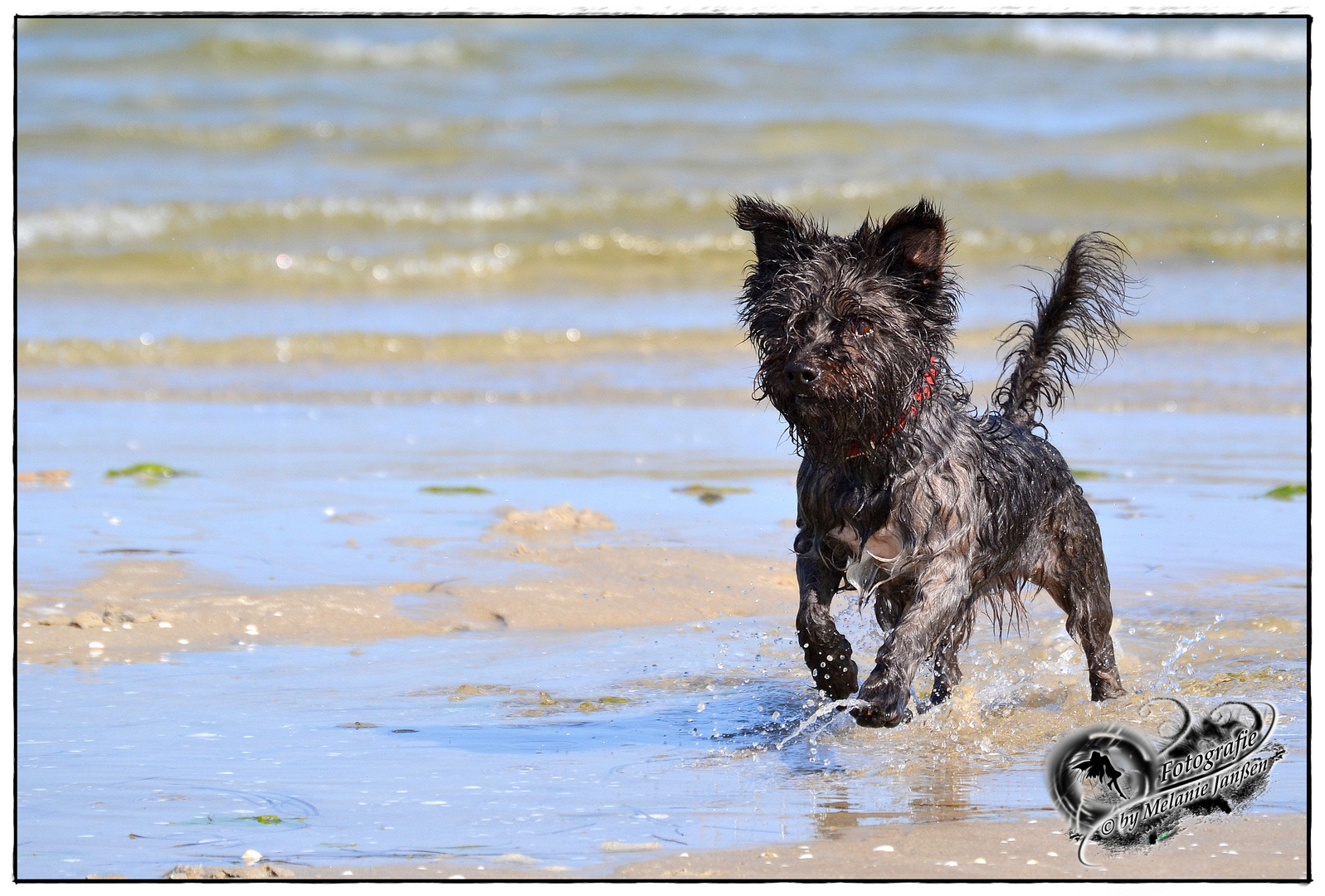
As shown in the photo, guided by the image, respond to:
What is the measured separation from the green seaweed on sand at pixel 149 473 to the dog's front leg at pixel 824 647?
4.85 m

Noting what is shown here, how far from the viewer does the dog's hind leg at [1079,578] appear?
6.11 metres

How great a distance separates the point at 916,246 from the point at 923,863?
2.04 meters

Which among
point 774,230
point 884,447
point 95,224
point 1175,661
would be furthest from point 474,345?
point 884,447

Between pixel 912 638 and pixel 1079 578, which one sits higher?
pixel 1079 578

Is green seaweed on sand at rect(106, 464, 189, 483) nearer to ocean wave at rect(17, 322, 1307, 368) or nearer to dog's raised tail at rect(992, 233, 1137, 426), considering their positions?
ocean wave at rect(17, 322, 1307, 368)

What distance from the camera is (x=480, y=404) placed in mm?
11773

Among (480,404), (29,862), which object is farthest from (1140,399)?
(29,862)

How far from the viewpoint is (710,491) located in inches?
349

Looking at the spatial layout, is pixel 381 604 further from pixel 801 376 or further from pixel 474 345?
pixel 474 345

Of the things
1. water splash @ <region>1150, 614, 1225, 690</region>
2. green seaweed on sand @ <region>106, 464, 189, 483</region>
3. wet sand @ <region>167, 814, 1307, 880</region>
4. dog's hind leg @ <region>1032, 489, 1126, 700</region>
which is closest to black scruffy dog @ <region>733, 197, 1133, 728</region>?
dog's hind leg @ <region>1032, 489, 1126, 700</region>

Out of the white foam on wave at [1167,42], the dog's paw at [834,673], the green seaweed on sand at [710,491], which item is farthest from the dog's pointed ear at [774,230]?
the white foam on wave at [1167,42]

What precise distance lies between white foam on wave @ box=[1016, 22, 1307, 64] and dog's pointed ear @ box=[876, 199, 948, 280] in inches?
977

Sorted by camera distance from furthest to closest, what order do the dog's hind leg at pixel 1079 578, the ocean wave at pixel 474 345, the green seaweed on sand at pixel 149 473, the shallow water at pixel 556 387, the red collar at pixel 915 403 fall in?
the ocean wave at pixel 474 345 < the green seaweed on sand at pixel 149 473 < the dog's hind leg at pixel 1079 578 < the red collar at pixel 915 403 < the shallow water at pixel 556 387

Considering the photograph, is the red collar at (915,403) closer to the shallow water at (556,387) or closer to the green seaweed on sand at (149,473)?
the shallow water at (556,387)
